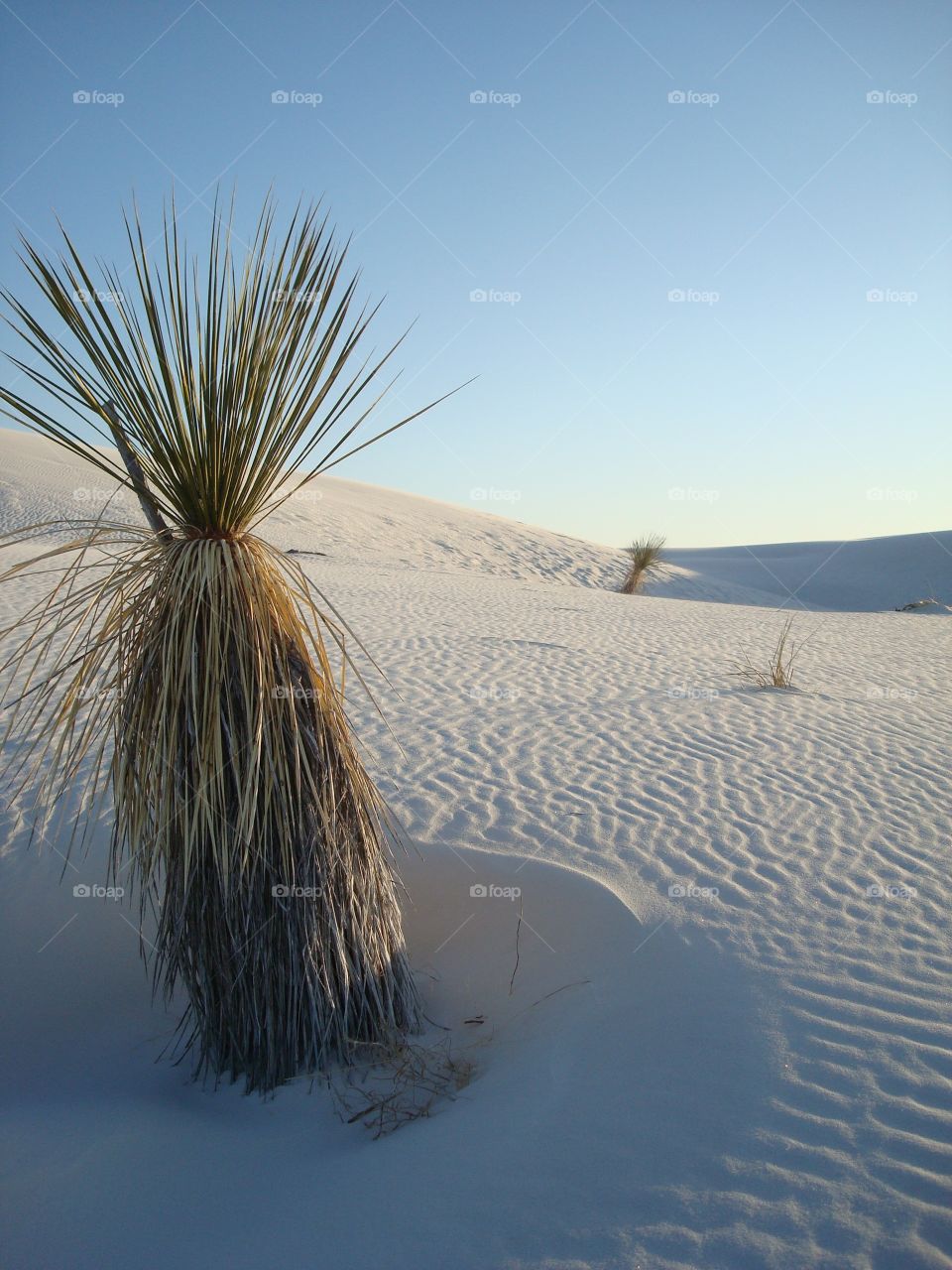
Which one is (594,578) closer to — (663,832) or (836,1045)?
(663,832)

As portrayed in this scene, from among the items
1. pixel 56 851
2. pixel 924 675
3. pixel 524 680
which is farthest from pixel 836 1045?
pixel 924 675
